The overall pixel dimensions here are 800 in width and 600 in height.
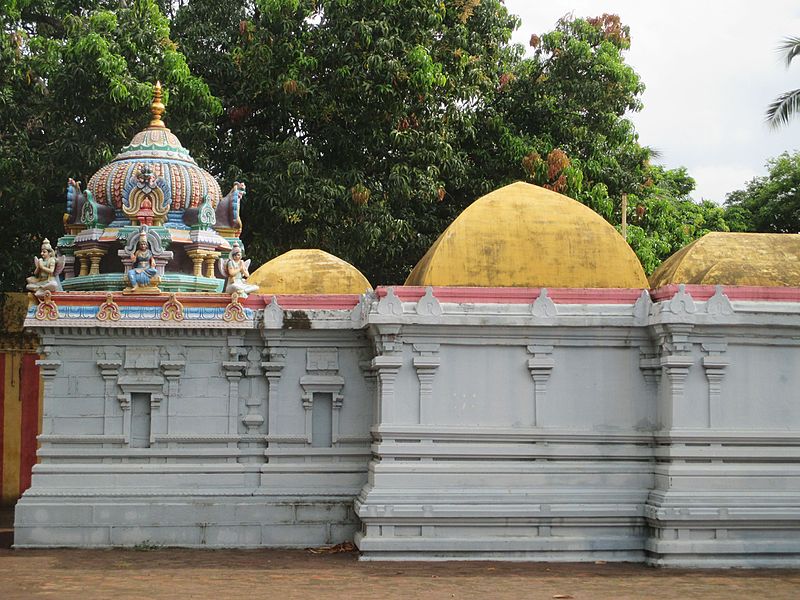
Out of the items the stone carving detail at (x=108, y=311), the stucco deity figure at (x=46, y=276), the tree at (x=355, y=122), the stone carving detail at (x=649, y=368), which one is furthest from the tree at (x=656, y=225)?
the stucco deity figure at (x=46, y=276)

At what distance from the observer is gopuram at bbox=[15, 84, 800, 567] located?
13945 millimetres

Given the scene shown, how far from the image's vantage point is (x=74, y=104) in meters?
22.0

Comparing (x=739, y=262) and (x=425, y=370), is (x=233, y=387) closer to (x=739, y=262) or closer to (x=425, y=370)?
(x=425, y=370)

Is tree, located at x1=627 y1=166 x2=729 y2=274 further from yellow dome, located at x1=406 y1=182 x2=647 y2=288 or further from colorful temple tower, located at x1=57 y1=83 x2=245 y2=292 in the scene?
colorful temple tower, located at x1=57 y1=83 x2=245 y2=292

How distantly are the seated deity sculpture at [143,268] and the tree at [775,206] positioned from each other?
3172cm

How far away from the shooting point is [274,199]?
23.1 m

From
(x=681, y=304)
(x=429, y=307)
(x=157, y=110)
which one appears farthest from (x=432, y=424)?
(x=157, y=110)

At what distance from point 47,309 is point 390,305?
488 cm

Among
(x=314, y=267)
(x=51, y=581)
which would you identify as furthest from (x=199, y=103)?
(x=51, y=581)

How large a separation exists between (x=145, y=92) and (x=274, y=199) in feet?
11.6

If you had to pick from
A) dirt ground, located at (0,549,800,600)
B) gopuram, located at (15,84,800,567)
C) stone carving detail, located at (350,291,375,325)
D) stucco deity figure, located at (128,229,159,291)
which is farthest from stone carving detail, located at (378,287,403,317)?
stucco deity figure, located at (128,229,159,291)

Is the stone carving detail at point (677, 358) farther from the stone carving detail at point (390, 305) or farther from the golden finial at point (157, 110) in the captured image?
the golden finial at point (157, 110)

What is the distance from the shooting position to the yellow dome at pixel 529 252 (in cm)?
1504

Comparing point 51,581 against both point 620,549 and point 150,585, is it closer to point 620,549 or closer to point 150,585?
point 150,585
